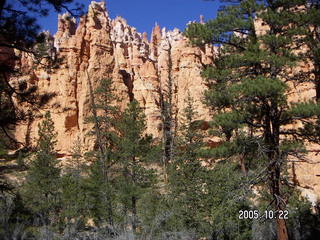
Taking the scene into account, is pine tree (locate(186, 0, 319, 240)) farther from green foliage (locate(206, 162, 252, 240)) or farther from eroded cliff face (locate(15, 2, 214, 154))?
eroded cliff face (locate(15, 2, 214, 154))

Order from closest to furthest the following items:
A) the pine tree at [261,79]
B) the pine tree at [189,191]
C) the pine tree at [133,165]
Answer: the pine tree at [261,79] → the pine tree at [189,191] → the pine tree at [133,165]

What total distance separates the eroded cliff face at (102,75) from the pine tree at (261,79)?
24958 millimetres

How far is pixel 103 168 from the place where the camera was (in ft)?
64.3

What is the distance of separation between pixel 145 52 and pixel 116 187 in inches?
1433

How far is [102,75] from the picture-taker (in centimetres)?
3994

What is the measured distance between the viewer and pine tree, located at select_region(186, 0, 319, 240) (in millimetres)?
8398

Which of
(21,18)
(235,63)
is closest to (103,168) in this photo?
(235,63)

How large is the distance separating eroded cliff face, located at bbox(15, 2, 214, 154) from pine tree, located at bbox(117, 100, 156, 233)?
1392 centimetres

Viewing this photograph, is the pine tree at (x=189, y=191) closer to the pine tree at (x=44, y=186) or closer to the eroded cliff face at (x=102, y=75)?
the pine tree at (x=44, y=186)

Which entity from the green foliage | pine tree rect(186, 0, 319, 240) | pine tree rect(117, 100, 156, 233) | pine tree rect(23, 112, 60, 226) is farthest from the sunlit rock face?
pine tree rect(186, 0, 319, 240)

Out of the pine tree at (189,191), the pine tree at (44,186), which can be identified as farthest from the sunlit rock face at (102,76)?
the pine tree at (189,191)

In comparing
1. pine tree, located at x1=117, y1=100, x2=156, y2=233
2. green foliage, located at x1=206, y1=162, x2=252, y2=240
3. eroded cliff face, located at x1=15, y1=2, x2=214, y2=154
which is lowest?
green foliage, located at x1=206, y1=162, x2=252, y2=240

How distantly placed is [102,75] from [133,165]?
22123 millimetres

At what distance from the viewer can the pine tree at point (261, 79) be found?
8.40 m
